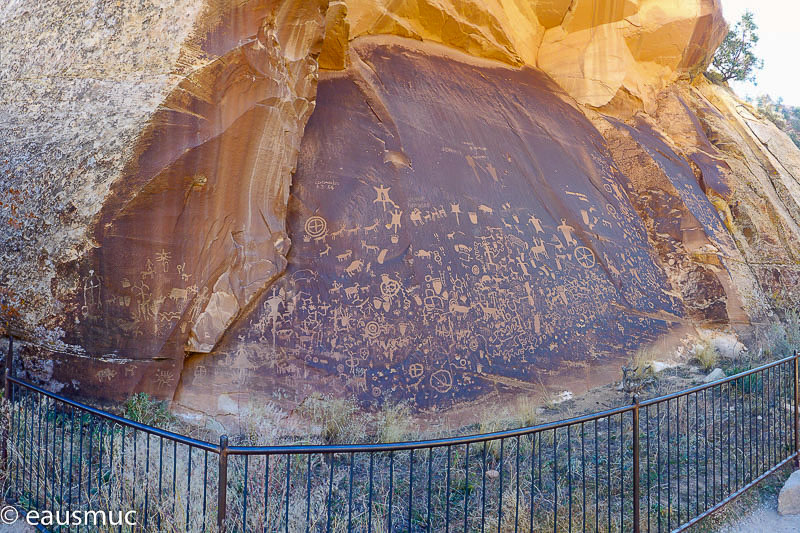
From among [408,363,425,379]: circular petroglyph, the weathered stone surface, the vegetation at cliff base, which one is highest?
the vegetation at cliff base

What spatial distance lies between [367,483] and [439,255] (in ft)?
11.6

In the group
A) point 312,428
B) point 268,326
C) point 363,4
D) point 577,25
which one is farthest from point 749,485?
point 577,25

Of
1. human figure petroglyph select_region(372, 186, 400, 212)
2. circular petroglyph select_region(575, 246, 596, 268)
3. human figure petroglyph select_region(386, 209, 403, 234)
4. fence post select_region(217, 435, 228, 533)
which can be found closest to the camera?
fence post select_region(217, 435, 228, 533)

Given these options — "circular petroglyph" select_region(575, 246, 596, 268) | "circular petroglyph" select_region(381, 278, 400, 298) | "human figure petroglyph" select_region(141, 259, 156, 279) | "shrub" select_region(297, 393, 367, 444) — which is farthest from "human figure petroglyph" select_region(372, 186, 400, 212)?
"circular petroglyph" select_region(575, 246, 596, 268)

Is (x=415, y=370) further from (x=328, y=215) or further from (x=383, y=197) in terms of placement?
(x=383, y=197)

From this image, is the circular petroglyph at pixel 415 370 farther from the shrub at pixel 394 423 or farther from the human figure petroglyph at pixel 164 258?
the human figure petroglyph at pixel 164 258

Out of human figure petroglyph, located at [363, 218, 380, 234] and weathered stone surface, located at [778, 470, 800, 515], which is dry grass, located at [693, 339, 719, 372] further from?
human figure petroglyph, located at [363, 218, 380, 234]

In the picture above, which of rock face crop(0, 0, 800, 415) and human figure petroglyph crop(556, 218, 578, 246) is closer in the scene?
rock face crop(0, 0, 800, 415)

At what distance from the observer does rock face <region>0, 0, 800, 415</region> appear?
5227 millimetres

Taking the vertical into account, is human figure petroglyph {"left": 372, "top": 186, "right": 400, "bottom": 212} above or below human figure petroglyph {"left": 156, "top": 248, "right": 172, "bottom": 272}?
above

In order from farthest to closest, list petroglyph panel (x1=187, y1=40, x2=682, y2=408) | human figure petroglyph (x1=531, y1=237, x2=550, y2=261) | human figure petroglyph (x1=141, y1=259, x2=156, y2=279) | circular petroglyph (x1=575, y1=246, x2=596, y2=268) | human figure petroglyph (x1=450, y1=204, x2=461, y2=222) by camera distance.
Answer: circular petroglyph (x1=575, y1=246, x2=596, y2=268)
human figure petroglyph (x1=531, y1=237, x2=550, y2=261)
human figure petroglyph (x1=450, y1=204, x2=461, y2=222)
petroglyph panel (x1=187, y1=40, x2=682, y2=408)
human figure petroglyph (x1=141, y1=259, x2=156, y2=279)

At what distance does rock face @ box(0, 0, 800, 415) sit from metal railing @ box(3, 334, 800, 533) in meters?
1.24

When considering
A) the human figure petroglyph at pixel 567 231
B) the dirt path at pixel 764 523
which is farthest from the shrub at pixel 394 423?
the human figure petroglyph at pixel 567 231

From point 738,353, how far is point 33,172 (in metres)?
9.92
